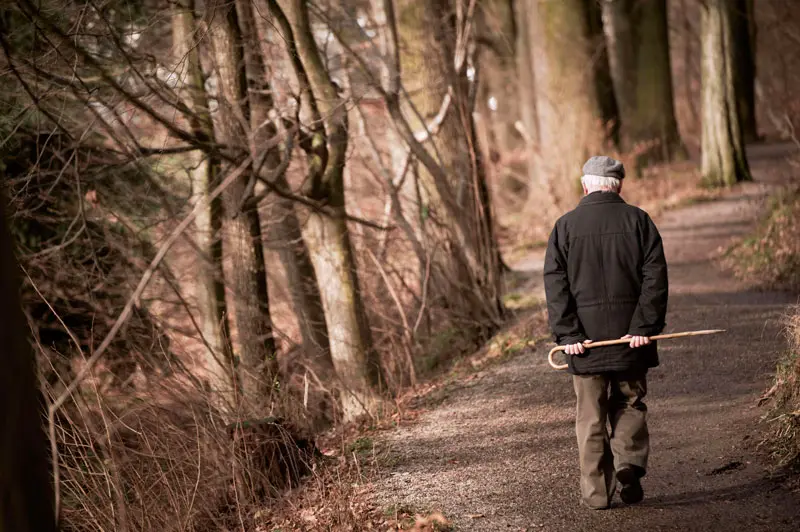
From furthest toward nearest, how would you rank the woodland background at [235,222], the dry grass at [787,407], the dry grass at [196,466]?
the woodland background at [235,222] < the dry grass at [196,466] < the dry grass at [787,407]

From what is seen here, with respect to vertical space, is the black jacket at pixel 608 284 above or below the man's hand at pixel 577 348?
above

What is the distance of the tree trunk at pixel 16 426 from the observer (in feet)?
10.0

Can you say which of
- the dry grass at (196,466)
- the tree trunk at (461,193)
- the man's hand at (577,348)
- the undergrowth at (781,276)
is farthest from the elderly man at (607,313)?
the tree trunk at (461,193)

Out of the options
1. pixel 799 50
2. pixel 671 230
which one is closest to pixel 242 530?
pixel 671 230

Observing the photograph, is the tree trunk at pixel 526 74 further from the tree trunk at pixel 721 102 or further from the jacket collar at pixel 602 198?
the jacket collar at pixel 602 198

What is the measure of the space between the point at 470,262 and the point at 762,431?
18.8 ft

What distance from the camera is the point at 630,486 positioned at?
17.0ft

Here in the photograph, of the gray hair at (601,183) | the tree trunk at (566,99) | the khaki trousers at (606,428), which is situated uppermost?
the tree trunk at (566,99)

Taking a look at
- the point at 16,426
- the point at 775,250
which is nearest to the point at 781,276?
the point at 775,250

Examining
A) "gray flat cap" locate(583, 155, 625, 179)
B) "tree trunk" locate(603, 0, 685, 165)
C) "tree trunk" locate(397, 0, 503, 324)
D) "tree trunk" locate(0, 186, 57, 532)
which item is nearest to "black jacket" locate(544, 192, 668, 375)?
"gray flat cap" locate(583, 155, 625, 179)

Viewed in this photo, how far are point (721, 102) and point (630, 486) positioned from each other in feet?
50.8

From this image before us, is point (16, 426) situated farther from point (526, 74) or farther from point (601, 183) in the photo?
point (526, 74)

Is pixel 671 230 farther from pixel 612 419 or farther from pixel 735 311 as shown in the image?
pixel 612 419

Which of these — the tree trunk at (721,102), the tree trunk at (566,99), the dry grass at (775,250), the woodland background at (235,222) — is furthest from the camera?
the tree trunk at (566,99)
